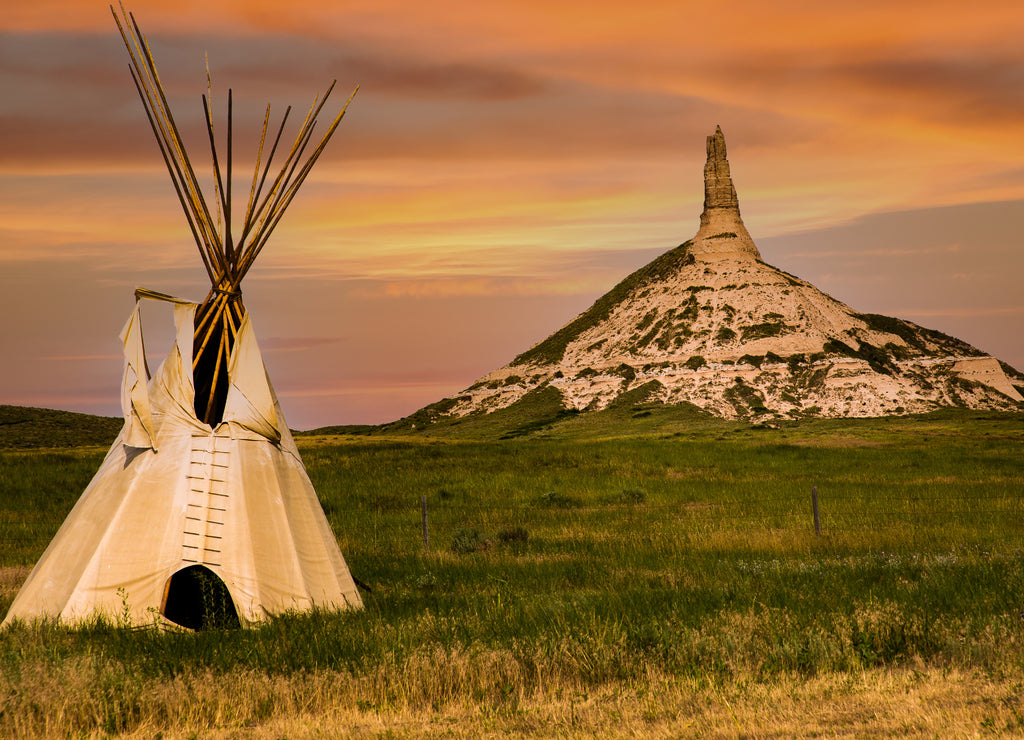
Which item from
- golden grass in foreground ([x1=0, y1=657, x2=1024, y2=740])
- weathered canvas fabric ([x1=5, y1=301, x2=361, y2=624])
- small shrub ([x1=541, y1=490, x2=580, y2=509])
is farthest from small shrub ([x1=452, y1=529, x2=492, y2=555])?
golden grass in foreground ([x1=0, y1=657, x2=1024, y2=740])

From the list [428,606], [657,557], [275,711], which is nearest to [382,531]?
[657,557]

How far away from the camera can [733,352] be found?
100438mm

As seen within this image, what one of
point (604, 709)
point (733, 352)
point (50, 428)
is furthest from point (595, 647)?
point (733, 352)

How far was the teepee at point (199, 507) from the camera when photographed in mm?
10086

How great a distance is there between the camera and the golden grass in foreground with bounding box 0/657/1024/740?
677 centimetres

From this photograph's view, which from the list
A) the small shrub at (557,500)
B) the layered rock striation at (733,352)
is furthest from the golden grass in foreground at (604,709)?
the layered rock striation at (733,352)

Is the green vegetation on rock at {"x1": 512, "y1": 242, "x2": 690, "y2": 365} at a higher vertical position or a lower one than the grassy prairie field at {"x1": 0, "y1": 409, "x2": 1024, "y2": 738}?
higher

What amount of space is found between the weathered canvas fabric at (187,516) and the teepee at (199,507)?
1cm

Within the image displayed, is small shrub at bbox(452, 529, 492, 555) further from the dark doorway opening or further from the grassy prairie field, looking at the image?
the dark doorway opening

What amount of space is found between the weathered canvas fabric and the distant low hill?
183 feet

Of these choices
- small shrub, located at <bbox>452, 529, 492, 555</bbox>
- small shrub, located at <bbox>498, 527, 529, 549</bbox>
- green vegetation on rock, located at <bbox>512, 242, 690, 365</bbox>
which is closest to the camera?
small shrub, located at <bbox>452, 529, 492, 555</bbox>

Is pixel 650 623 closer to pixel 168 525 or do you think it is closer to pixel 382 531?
pixel 168 525

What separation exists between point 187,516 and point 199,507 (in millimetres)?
163

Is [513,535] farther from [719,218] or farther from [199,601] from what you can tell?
[719,218]
